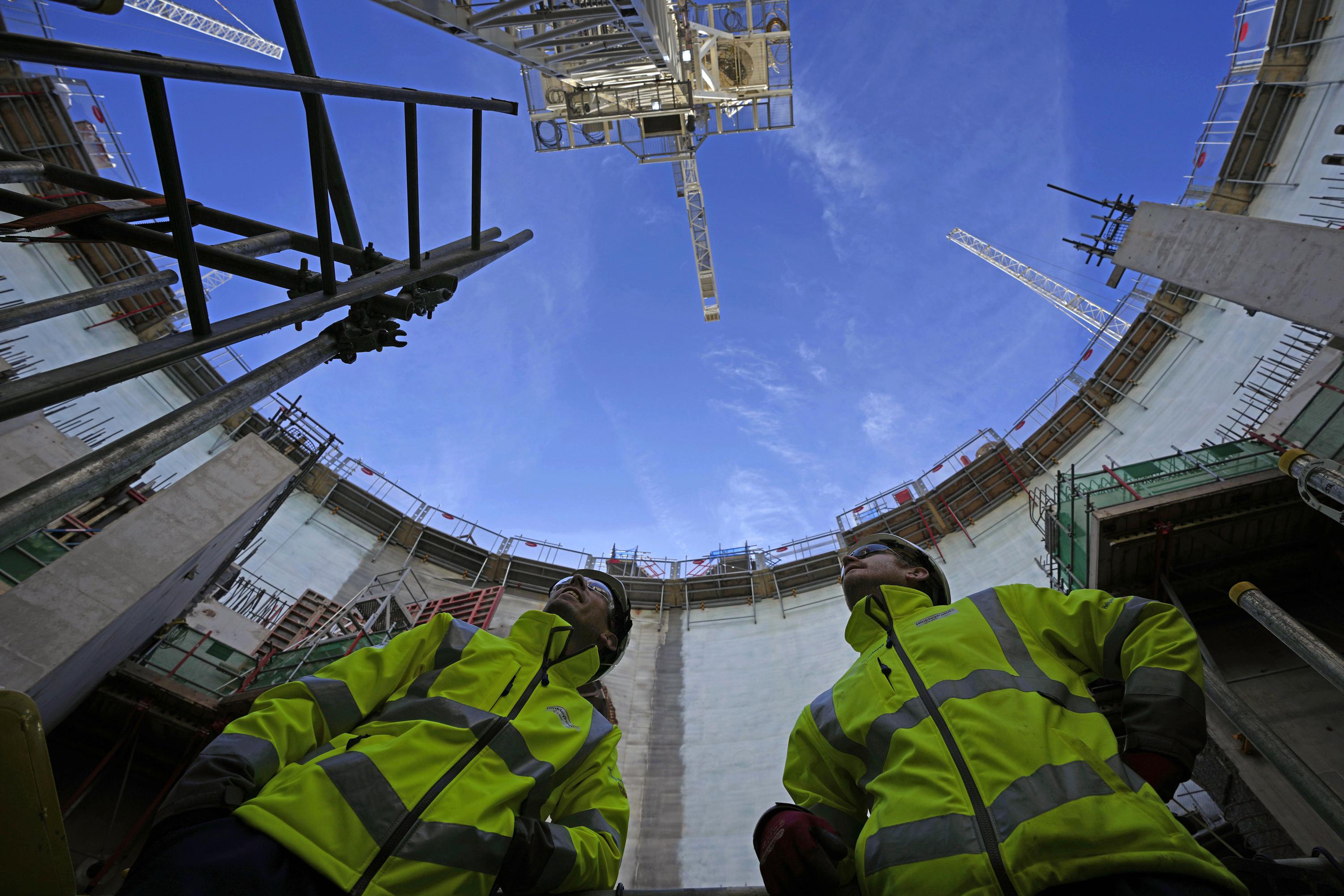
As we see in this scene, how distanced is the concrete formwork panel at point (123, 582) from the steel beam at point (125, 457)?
5.48 meters

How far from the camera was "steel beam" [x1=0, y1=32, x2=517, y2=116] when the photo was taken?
2059 millimetres

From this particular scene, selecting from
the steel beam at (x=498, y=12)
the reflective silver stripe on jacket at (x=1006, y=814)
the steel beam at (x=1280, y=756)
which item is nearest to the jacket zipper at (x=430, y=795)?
the reflective silver stripe on jacket at (x=1006, y=814)

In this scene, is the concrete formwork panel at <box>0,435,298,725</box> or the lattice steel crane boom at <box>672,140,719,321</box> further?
the lattice steel crane boom at <box>672,140,719,321</box>

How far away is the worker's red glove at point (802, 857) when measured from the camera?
106 inches

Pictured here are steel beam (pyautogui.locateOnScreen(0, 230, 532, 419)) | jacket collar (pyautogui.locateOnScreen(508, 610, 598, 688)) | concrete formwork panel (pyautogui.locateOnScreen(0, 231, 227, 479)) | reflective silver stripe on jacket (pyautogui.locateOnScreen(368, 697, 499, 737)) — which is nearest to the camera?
steel beam (pyautogui.locateOnScreen(0, 230, 532, 419))

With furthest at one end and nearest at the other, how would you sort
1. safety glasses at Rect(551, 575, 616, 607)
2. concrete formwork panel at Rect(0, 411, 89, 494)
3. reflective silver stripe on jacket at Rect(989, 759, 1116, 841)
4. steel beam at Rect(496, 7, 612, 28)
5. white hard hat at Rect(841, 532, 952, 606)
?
1. steel beam at Rect(496, 7, 612, 28)
2. concrete formwork panel at Rect(0, 411, 89, 494)
3. safety glasses at Rect(551, 575, 616, 607)
4. white hard hat at Rect(841, 532, 952, 606)
5. reflective silver stripe on jacket at Rect(989, 759, 1116, 841)

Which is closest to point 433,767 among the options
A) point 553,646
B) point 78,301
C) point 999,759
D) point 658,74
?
point 553,646

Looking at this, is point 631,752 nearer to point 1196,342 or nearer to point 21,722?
point 21,722

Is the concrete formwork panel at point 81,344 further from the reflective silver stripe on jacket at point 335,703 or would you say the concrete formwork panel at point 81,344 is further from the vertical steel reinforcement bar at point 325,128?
the reflective silver stripe on jacket at point 335,703

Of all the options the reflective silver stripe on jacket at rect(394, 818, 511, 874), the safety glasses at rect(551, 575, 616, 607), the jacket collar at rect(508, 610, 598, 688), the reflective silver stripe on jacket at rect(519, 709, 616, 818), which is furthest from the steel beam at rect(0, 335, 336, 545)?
the safety glasses at rect(551, 575, 616, 607)

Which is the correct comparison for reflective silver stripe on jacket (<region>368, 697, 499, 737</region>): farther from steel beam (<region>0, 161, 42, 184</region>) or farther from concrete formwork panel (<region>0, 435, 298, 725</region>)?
concrete formwork panel (<region>0, 435, 298, 725</region>)

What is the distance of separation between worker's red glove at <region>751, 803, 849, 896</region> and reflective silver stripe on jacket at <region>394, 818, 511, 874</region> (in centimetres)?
129

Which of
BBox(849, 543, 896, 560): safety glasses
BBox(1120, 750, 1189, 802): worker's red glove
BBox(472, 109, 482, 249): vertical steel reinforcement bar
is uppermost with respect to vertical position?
BBox(472, 109, 482, 249): vertical steel reinforcement bar

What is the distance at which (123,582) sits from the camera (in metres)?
7.14
